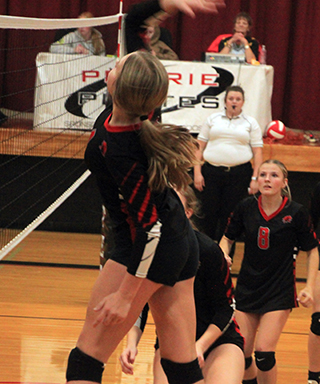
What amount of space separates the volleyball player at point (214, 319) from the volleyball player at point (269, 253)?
2.10 ft

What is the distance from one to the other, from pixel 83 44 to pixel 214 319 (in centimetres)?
447

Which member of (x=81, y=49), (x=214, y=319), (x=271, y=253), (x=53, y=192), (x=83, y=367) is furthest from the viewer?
(x=53, y=192)

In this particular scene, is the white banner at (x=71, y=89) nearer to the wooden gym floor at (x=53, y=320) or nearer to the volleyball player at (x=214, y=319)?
the wooden gym floor at (x=53, y=320)

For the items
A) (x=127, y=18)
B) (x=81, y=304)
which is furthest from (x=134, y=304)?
(x=81, y=304)

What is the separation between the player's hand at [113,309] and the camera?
6.37ft

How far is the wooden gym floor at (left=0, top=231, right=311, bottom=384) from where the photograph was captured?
3.63 metres

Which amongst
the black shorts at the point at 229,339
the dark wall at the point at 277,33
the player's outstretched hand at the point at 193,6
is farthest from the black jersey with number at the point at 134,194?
the dark wall at the point at 277,33

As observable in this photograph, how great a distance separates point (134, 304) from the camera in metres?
2.04

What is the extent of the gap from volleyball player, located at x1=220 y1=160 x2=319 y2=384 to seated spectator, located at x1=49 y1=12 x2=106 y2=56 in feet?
10.6

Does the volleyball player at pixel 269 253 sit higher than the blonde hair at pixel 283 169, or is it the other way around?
the blonde hair at pixel 283 169

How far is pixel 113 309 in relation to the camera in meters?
1.94

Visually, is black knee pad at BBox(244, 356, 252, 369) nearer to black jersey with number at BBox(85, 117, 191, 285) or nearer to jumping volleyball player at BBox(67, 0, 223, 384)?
jumping volleyball player at BBox(67, 0, 223, 384)

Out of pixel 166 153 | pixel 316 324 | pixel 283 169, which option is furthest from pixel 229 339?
pixel 283 169

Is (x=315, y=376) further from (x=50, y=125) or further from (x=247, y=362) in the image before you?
(x=50, y=125)
